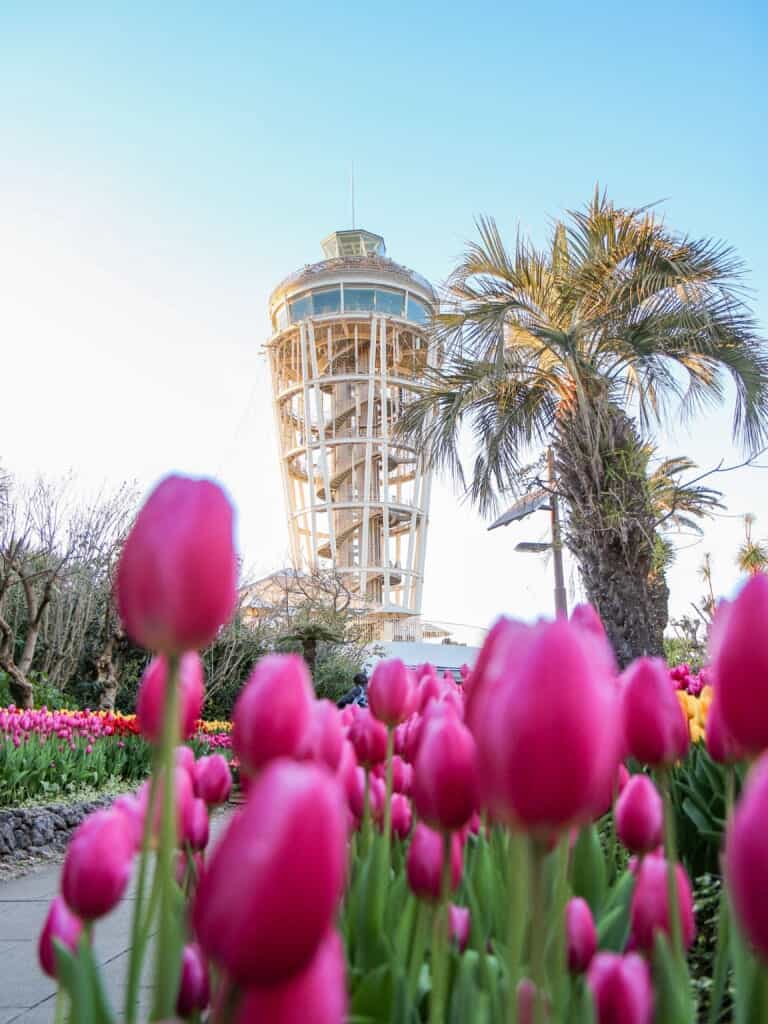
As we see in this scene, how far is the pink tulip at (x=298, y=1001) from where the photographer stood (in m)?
0.36

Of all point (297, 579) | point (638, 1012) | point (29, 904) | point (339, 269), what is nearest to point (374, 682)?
point (638, 1012)

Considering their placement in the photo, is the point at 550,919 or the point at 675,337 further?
the point at 675,337

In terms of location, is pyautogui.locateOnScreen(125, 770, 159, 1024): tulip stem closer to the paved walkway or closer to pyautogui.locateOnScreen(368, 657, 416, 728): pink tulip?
pyautogui.locateOnScreen(368, 657, 416, 728): pink tulip

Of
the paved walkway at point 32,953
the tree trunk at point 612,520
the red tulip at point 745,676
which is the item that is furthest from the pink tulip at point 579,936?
the tree trunk at point 612,520

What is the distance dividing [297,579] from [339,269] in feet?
82.8

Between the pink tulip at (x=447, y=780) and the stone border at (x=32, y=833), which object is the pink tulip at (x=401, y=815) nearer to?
the pink tulip at (x=447, y=780)

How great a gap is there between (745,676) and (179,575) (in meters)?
0.39

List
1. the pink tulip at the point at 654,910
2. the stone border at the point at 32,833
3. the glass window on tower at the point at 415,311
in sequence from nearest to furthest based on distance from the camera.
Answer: the pink tulip at the point at 654,910
the stone border at the point at 32,833
the glass window on tower at the point at 415,311

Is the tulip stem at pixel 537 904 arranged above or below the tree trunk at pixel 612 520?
below

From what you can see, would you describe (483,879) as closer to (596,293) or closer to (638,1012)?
(638,1012)

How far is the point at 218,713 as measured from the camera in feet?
50.4

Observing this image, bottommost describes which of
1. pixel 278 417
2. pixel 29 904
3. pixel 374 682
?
pixel 29 904

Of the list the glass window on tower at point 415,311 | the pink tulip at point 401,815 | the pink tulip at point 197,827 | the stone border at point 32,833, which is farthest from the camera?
the glass window on tower at point 415,311

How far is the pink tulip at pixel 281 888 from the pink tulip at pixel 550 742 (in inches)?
4.1
